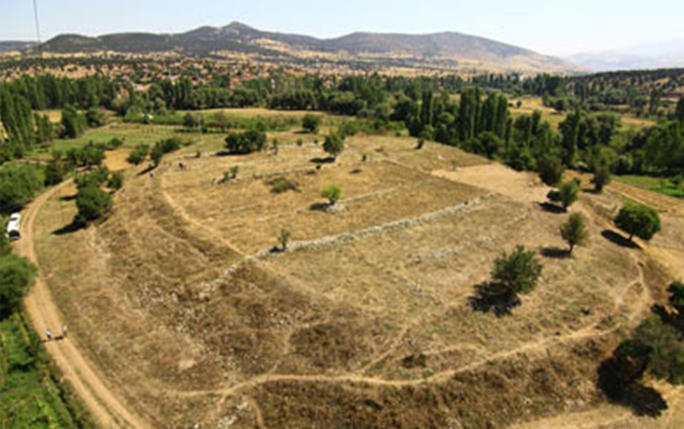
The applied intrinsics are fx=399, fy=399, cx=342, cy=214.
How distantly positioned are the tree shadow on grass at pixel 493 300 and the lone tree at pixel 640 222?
73.9ft

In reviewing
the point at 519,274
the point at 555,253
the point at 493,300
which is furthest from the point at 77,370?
the point at 555,253

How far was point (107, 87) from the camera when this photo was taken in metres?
134

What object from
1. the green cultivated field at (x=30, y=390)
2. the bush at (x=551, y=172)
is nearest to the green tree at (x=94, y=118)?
the green cultivated field at (x=30, y=390)

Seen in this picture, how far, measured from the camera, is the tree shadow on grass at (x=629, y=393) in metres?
24.7

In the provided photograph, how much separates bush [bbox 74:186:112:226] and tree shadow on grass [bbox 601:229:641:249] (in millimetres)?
58454

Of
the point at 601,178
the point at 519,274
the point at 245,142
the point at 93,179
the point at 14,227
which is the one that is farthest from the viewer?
the point at 245,142

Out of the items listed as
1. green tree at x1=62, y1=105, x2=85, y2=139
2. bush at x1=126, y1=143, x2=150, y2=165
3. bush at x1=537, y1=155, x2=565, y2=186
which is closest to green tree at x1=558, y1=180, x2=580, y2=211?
bush at x1=537, y1=155, x2=565, y2=186

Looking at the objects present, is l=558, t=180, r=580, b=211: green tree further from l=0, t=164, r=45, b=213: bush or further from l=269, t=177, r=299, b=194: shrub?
l=0, t=164, r=45, b=213: bush

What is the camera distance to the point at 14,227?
4647cm

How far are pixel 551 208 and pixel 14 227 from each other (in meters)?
65.1

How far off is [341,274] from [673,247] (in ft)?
132

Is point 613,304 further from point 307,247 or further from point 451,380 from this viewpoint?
point 307,247

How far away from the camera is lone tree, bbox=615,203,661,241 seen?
141ft

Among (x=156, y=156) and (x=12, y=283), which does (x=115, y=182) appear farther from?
(x=12, y=283)
